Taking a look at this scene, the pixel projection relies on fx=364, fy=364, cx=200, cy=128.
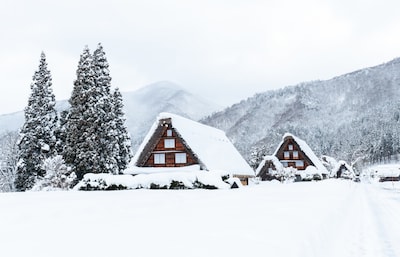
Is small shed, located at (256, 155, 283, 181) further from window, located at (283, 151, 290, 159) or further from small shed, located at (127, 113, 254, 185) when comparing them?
small shed, located at (127, 113, 254, 185)

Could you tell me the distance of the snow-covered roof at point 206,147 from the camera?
113ft

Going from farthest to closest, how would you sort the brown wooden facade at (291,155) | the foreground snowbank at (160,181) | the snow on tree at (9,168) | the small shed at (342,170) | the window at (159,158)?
1. the small shed at (342,170)
2. the brown wooden facade at (291,155)
3. the snow on tree at (9,168)
4. the window at (159,158)
5. the foreground snowbank at (160,181)

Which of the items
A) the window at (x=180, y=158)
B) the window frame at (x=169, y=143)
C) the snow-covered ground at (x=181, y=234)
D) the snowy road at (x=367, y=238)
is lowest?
the snowy road at (x=367, y=238)

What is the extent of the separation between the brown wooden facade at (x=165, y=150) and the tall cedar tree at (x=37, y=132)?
921cm

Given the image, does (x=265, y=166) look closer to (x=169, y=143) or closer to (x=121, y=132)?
(x=121, y=132)

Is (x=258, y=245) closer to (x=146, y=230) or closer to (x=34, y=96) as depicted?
(x=146, y=230)

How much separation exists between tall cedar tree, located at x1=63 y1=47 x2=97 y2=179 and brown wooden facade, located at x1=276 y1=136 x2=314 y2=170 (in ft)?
146

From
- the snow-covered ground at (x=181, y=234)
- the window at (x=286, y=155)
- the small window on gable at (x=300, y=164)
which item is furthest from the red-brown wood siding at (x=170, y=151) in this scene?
the small window on gable at (x=300, y=164)

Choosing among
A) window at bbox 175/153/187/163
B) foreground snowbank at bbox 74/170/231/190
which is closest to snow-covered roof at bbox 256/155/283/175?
window at bbox 175/153/187/163

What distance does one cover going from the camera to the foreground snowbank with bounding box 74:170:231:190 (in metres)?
23.8

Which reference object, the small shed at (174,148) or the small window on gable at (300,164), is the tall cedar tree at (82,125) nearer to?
the small shed at (174,148)

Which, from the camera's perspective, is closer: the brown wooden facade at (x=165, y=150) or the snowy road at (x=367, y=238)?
the snowy road at (x=367, y=238)

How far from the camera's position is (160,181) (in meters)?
24.1

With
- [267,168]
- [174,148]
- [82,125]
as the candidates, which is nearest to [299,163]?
[267,168]
